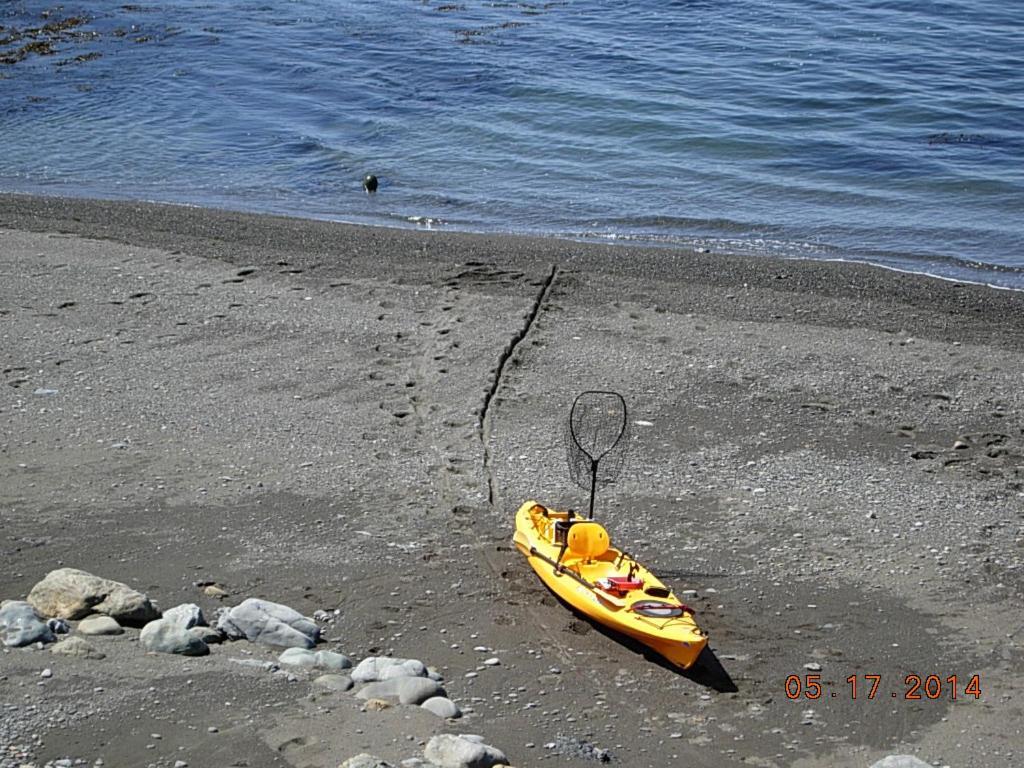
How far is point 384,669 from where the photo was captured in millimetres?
7801

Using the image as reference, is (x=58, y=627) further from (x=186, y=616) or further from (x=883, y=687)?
(x=883, y=687)

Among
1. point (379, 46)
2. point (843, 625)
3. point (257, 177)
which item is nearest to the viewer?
point (843, 625)

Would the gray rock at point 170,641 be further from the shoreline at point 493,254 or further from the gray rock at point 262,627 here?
the shoreline at point 493,254

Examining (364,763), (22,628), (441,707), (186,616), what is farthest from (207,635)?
(364,763)

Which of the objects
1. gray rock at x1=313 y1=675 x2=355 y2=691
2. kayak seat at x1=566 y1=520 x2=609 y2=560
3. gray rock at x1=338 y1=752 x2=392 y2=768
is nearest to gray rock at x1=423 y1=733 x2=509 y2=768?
gray rock at x1=338 y1=752 x2=392 y2=768

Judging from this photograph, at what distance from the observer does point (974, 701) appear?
8078mm

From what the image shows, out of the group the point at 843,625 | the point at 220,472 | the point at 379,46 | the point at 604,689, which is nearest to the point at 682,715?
the point at 604,689

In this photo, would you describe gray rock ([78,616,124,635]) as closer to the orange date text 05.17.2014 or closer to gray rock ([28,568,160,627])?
gray rock ([28,568,160,627])

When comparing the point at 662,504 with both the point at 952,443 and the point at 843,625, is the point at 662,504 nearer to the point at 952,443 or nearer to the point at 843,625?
the point at 843,625

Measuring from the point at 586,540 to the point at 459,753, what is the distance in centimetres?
273

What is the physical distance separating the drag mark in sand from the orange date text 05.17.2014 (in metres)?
3.12

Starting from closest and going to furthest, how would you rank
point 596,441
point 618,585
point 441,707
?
point 441,707, point 618,585, point 596,441

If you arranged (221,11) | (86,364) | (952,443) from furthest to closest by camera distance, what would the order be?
(221,11)
(86,364)
(952,443)

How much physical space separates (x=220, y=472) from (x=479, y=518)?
7.51ft
